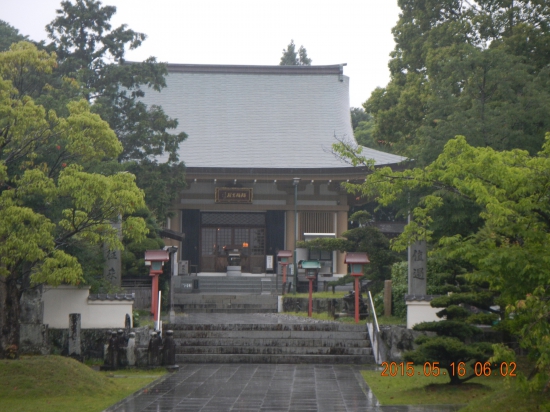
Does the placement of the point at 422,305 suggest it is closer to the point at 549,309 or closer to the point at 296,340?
the point at 296,340

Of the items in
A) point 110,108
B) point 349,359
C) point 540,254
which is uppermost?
point 110,108

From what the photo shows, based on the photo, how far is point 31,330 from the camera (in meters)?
16.0

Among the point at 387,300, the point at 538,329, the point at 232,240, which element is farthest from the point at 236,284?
the point at 538,329

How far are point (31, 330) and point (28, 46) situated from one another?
19.9 feet

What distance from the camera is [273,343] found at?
700 inches

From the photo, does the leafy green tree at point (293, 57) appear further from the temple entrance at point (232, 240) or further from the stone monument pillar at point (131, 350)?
the stone monument pillar at point (131, 350)

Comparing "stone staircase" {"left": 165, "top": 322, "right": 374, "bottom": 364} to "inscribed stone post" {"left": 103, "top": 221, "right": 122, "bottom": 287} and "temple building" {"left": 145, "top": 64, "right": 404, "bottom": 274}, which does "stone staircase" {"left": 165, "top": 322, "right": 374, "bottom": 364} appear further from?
"temple building" {"left": 145, "top": 64, "right": 404, "bottom": 274}

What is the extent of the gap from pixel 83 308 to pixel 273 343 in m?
4.50

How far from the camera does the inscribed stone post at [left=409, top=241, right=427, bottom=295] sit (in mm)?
17859

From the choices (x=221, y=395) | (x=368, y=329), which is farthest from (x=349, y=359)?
(x=221, y=395)

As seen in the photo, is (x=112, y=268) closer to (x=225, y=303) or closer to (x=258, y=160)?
(x=225, y=303)

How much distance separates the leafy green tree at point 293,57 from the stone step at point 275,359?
44630 mm

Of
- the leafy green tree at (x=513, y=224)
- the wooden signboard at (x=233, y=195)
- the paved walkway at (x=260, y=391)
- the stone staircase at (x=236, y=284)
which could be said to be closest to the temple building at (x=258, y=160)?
the wooden signboard at (x=233, y=195)

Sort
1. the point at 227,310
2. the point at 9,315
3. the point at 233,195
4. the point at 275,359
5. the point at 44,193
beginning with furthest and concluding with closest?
the point at 233,195 → the point at 227,310 → the point at 275,359 → the point at 9,315 → the point at 44,193
